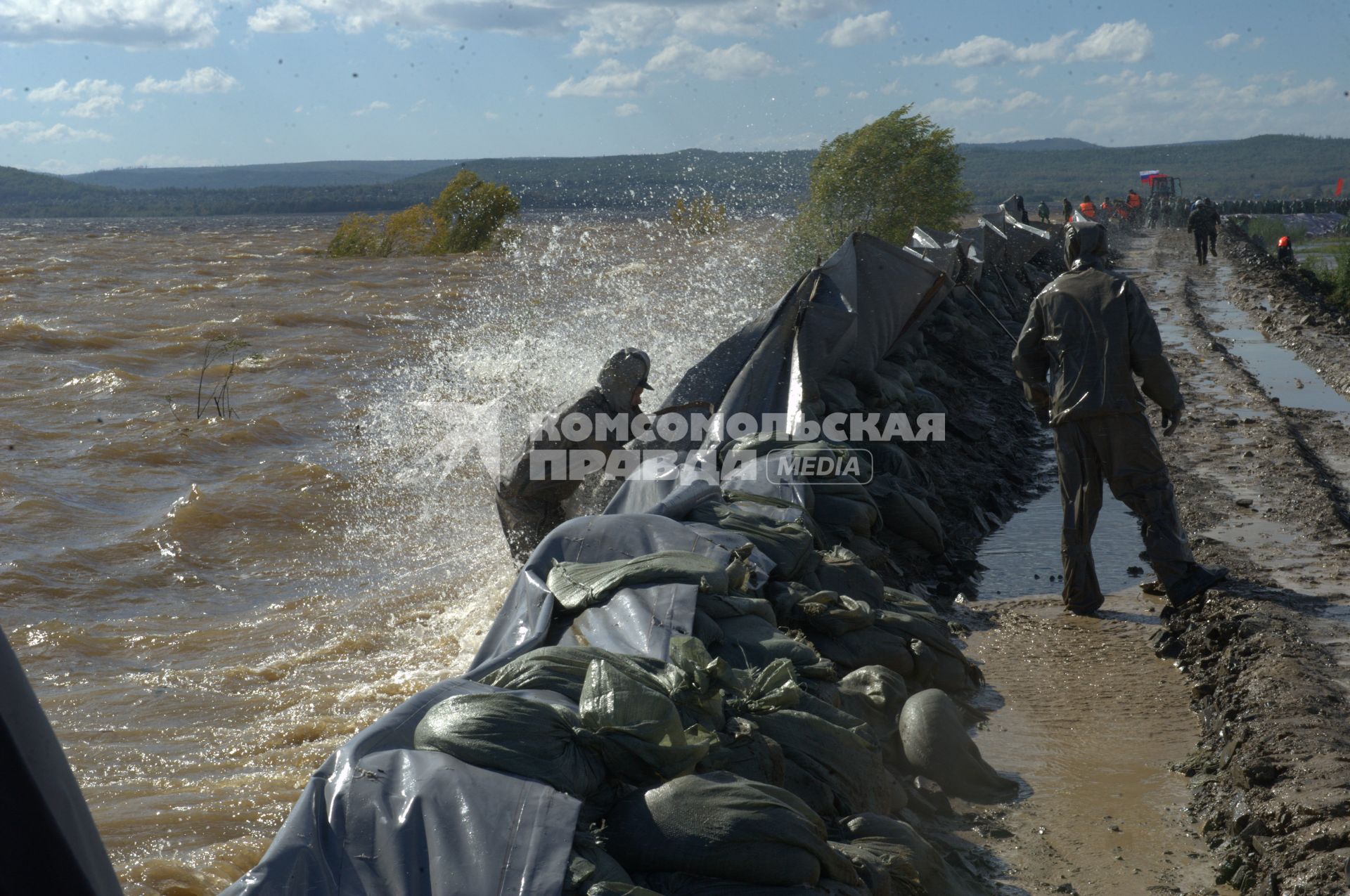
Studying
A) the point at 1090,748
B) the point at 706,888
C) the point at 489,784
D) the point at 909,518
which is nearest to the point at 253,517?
the point at 909,518

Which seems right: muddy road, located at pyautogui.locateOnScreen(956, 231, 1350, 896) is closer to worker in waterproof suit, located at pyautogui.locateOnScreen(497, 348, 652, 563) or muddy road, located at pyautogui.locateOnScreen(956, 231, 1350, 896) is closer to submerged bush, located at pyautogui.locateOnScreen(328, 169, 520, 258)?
worker in waterproof suit, located at pyautogui.locateOnScreen(497, 348, 652, 563)

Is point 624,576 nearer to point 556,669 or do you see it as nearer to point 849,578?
point 556,669

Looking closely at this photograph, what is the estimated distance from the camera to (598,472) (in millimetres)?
5984

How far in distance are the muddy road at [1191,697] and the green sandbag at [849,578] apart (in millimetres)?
638

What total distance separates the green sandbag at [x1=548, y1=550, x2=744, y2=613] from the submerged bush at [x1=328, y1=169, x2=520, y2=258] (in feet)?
110

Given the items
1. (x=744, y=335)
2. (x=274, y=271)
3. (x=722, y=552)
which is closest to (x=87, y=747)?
(x=722, y=552)

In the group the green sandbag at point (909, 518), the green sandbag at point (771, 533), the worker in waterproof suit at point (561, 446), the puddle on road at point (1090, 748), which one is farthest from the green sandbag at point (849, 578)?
the green sandbag at point (909, 518)

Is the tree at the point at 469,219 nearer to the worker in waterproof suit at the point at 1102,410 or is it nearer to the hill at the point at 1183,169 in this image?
the worker in waterproof suit at the point at 1102,410

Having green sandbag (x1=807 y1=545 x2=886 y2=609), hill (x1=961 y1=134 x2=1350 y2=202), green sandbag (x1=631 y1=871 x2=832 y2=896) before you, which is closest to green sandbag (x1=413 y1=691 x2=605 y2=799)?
green sandbag (x1=631 y1=871 x2=832 y2=896)

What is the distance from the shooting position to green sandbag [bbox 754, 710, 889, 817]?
332 cm

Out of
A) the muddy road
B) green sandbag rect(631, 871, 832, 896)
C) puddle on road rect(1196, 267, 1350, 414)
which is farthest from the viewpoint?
puddle on road rect(1196, 267, 1350, 414)

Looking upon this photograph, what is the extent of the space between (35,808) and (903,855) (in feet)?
8.25

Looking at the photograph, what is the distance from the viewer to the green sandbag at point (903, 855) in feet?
9.86

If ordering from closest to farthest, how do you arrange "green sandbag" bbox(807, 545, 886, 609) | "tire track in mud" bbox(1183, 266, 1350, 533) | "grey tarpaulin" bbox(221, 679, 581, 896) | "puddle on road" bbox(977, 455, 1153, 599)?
"grey tarpaulin" bbox(221, 679, 581, 896)
"green sandbag" bbox(807, 545, 886, 609)
"puddle on road" bbox(977, 455, 1153, 599)
"tire track in mud" bbox(1183, 266, 1350, 533)
